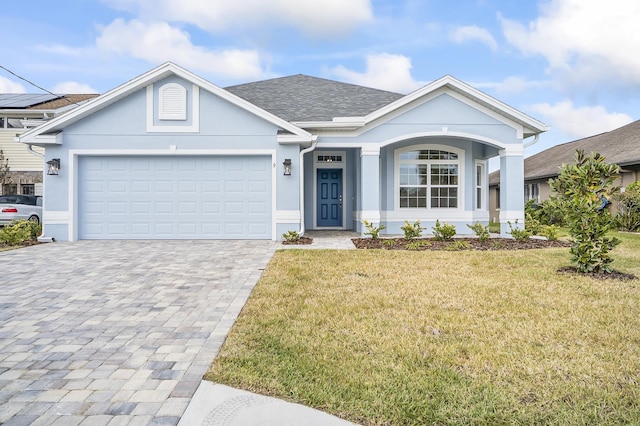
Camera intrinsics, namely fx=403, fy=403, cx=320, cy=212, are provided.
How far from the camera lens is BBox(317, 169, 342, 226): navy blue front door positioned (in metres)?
14.5

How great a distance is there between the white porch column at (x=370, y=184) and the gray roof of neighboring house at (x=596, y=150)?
8.67 m

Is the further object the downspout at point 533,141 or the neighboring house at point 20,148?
the neighboring house at point 20,148

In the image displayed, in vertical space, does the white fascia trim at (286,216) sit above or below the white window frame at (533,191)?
below

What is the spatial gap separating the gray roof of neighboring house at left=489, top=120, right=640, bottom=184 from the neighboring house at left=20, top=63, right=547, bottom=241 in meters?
7.08

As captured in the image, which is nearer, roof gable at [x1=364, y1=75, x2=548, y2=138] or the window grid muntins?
roof gable at [x1=364, y1=75, x2=548, y2=138]

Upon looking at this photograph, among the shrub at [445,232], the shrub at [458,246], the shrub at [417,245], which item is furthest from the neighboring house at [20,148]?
the shrub at [458,246]

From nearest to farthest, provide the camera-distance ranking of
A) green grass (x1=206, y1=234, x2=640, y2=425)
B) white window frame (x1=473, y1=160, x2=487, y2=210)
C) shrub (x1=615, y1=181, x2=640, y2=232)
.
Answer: green grass (x1=206, y1=234, x2=640, y2=425) → white window frame (x1=473, y1=160, x2=487, y2=210) → shrub (x1=615, y1=181, x2=640, y2=232)

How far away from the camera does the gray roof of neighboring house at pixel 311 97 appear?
13.4 m

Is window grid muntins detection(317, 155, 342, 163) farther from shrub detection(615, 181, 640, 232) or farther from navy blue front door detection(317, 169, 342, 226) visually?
shrub detection(615, 181, 640, 232)

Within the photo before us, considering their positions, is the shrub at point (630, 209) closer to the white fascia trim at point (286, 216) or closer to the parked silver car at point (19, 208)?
the white fascia trim at point (286, 216)

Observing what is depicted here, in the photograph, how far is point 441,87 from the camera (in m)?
11.9

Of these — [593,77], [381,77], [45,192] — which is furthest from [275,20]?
[593,77]

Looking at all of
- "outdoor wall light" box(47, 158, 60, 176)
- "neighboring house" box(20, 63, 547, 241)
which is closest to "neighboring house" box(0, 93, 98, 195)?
"outdoor wall light" box(47, 158, 60, 176)

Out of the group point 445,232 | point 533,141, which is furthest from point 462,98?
point 445,232
